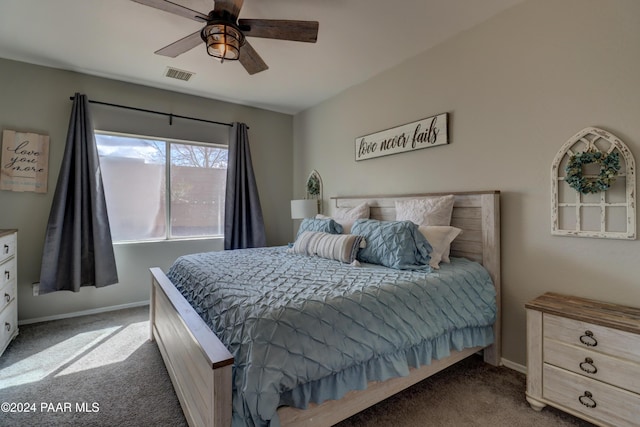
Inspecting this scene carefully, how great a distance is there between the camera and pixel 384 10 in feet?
7.25

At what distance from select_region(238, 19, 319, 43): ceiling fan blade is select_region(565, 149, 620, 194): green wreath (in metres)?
1.78

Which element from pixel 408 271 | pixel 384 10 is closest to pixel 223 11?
pixel 384 10

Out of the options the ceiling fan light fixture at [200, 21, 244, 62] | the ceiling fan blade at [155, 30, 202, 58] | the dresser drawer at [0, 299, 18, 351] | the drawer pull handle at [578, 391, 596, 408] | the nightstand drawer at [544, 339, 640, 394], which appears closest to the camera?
the nightstand drawer at [544, 339, 640, 394]

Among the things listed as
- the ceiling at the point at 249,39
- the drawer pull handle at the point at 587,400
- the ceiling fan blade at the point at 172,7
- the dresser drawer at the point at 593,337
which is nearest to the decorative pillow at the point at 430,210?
the dresser drawer at the point at 593,337

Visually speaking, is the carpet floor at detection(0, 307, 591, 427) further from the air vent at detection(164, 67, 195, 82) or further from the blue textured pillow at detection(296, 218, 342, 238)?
the air vent at detection(164, 67, 195, 82)

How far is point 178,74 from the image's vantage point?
327 centimetres

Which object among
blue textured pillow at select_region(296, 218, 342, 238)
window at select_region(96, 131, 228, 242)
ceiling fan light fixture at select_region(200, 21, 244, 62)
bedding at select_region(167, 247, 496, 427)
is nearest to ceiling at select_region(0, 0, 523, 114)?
ceiling fan light fixture at select_region(200, 21, 244, 62)

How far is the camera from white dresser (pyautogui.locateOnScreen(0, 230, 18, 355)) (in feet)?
7.59

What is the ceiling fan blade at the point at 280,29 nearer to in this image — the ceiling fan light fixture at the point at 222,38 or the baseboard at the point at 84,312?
the ceiling fan light fixture at the point at 222,38

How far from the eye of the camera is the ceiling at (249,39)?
218 centimetres

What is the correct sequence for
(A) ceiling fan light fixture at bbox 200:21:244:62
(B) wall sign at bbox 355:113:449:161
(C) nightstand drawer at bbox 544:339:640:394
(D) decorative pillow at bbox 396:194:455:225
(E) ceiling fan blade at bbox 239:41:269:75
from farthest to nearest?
(B) wall sign at bbox 355:113:449:161 < (D) decorative pillow at bbox 396:194:455:225 < (E) ceiling fan blade at bbox 239:41:269:75 < (A) ceiling fan light fixture at bbox 200:21:244:62 < (C) nightstand drawer at bbox 544:339:640:394

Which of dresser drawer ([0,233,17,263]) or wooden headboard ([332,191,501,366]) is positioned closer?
wooden headboard ([332,191,501,366])

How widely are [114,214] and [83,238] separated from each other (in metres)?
0.40

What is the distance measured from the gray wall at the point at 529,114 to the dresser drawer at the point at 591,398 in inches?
20.0
